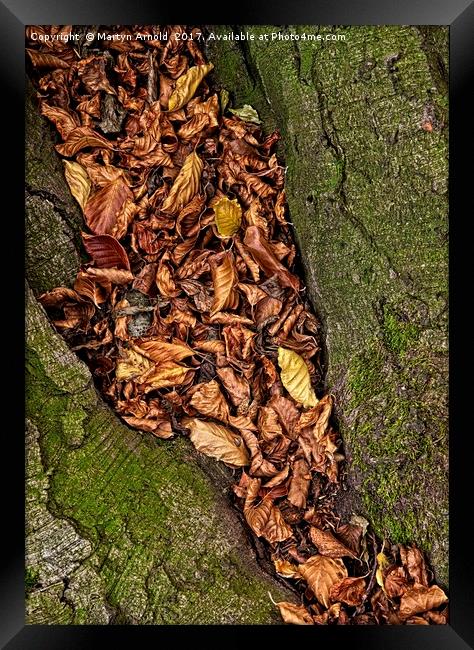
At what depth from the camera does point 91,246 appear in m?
1.66

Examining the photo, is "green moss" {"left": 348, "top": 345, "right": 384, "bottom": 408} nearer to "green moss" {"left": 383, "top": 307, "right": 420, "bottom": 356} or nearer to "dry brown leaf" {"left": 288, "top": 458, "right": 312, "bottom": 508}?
"green moss" {"left": 383, "top": 307, "right": 420, "bottom": 356}

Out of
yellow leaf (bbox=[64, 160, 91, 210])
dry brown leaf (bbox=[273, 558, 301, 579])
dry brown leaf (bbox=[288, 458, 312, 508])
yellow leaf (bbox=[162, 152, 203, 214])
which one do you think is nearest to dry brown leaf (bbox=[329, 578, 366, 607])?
dry brown leaf (bbox=[273, 558, 301, 579])

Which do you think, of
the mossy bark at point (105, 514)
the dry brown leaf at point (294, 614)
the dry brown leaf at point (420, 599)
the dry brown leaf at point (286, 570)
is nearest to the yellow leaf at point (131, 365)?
the mossy bark at point (105, 514)

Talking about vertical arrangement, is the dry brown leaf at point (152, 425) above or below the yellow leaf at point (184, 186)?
below

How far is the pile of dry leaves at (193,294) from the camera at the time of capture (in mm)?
1654

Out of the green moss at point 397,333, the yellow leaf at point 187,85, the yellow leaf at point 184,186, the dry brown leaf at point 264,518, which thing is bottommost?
the dry brown leaf at point 264,518

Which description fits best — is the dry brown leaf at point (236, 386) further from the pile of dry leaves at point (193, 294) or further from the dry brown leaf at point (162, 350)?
the dry brown leaf at point (162, 350)

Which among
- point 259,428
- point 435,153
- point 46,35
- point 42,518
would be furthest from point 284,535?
point 46,35

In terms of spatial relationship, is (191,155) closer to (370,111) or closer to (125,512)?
(370,111)

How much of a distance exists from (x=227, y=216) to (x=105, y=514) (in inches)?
43.4

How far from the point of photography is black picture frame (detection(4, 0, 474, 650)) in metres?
1.46

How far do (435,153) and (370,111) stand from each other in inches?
10.2

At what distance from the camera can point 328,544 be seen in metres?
1.64

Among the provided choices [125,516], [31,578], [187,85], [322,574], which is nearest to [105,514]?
[125,516]
